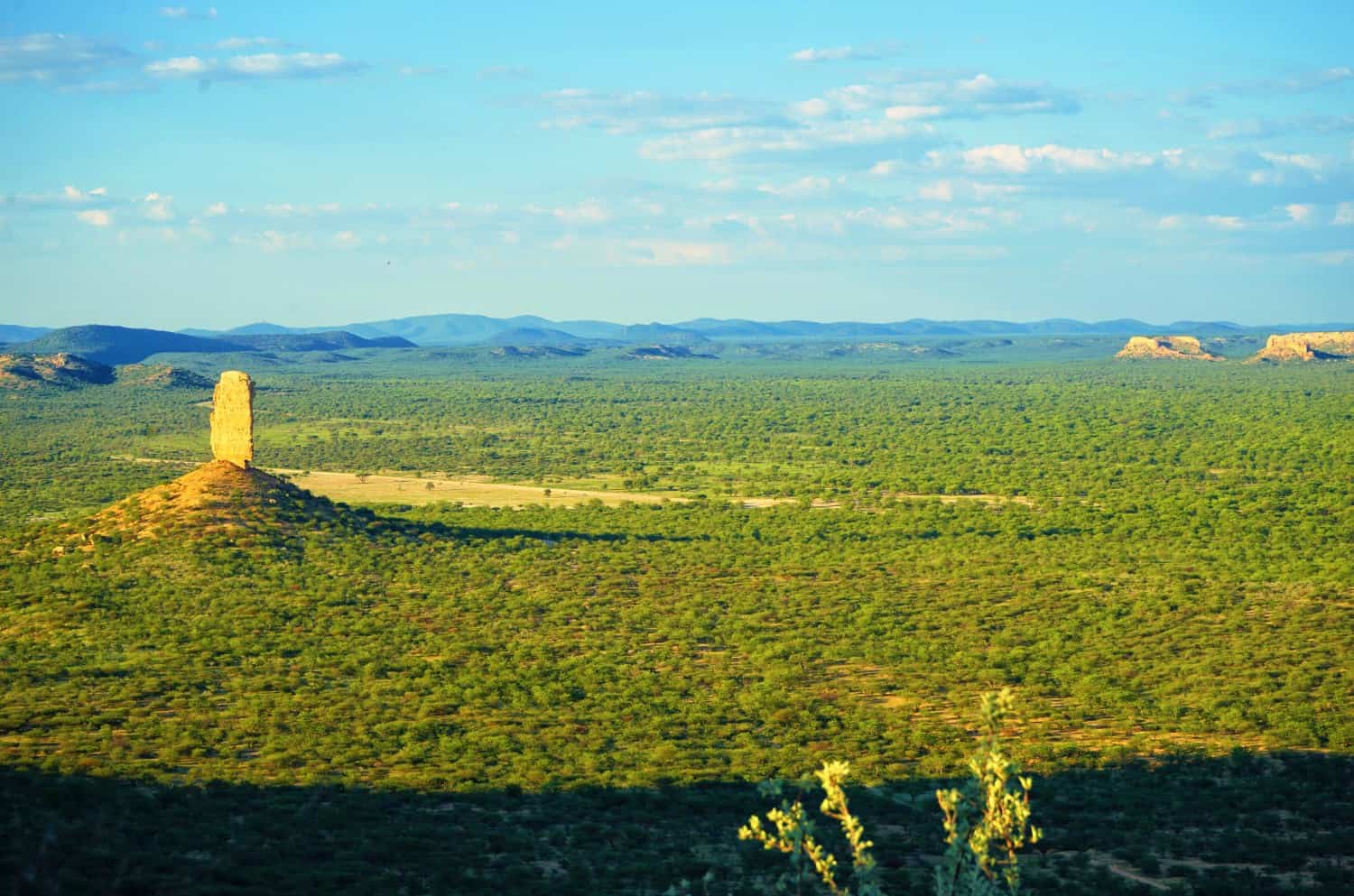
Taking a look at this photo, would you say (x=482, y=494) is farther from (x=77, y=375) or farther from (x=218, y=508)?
(x=77, y=375)

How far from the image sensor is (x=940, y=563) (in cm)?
5391

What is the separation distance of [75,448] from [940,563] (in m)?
72.0

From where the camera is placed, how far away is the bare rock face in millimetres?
50344

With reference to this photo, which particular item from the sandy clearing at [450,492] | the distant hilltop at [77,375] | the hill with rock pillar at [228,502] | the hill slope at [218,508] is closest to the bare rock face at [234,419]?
the hill with rock pillar at [228,502]

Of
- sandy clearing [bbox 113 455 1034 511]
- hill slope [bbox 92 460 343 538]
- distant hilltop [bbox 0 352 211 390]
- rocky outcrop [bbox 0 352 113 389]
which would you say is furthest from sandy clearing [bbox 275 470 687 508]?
distant hilltop [bbox 0 352 211 390]

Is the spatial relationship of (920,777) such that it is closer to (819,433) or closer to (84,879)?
(84,879)

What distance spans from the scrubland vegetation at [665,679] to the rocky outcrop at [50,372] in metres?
88.6

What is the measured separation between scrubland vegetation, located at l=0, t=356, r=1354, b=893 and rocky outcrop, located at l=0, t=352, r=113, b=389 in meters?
88.6

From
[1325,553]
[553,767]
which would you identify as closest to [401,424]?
[1325,553]

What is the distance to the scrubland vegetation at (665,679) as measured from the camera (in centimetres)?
2294

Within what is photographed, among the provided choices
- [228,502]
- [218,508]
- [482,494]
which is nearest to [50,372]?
[482,494]

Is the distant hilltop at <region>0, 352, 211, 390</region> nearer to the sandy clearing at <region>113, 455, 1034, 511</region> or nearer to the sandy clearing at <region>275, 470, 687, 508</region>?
the sandy clearing at <region>113, 455, 1034, 511</region>

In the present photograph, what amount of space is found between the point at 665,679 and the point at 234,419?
2283 cm

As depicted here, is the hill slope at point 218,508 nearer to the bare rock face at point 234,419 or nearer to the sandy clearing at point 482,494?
the bare rock face at point 234,419
